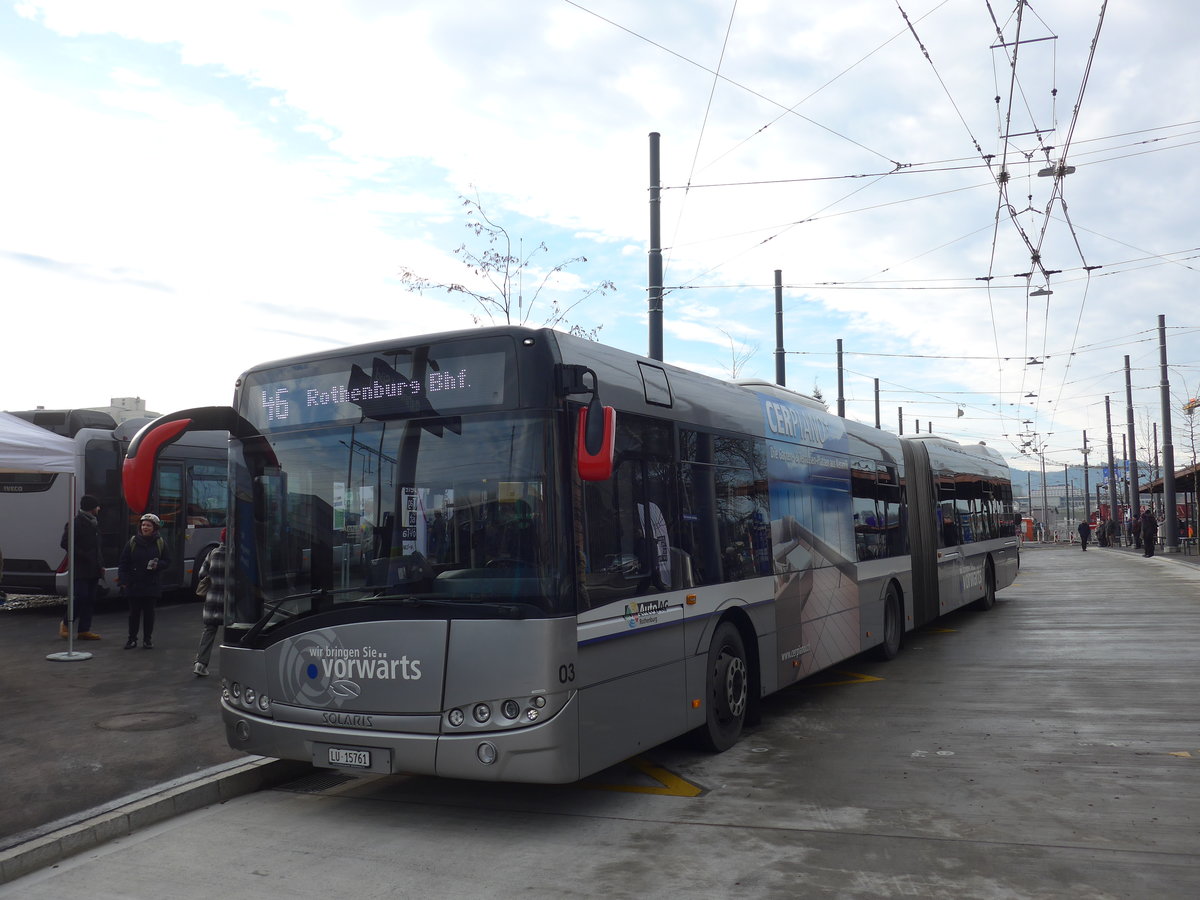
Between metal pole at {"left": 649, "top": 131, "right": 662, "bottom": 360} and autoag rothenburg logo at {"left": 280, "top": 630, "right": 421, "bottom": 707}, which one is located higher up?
metal pole at {"left": 649, "top": 131, "right": 662, "bottom": 360}

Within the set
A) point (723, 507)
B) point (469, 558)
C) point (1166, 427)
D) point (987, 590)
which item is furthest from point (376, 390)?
point (1166, 427)

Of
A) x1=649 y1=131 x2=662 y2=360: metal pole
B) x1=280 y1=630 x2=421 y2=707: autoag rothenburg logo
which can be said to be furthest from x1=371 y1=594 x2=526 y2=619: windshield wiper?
x1=649 y1=131 x2=662 y2=360: metal pole

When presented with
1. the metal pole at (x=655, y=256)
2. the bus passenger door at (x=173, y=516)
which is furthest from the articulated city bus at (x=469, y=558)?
the bus passenger door at (x=173, y=516)

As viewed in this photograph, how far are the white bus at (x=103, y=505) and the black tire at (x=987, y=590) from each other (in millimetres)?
14079

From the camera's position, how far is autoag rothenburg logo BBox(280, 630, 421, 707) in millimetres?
6035

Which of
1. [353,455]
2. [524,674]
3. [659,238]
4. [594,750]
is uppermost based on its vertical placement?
[659,238]

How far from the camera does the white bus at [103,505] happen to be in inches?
674

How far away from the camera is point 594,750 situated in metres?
6.16

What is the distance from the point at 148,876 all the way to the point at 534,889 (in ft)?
6.91

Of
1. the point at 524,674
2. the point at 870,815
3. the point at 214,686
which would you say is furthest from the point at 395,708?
the point at 214,686

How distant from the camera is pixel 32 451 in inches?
425

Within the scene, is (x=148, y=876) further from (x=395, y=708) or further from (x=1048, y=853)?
(x=1048, y=853)

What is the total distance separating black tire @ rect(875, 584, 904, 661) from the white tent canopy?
979 centimetres

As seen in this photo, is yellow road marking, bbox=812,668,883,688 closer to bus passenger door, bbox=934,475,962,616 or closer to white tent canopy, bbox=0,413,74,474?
bus passenger door, bbox=934,475,962,616
